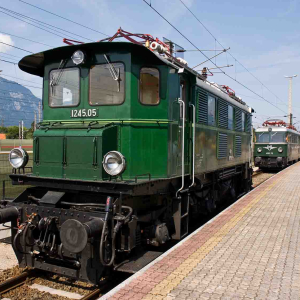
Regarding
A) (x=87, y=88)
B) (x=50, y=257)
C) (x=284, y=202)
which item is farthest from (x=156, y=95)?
(x=284, y=202)

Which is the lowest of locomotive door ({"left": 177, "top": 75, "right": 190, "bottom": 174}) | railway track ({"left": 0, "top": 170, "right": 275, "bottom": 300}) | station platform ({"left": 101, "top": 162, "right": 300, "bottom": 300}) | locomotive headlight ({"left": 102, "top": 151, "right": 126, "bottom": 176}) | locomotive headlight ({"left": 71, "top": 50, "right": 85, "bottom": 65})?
railway track ({"left": 0, "top": 170, "right": 275, "bottom": 300})

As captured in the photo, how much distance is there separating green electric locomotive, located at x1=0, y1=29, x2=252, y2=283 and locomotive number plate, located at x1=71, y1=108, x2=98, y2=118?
0.06 feet

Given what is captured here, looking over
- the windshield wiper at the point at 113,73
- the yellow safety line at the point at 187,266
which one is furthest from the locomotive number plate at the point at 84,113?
the yellow safety line at the point at 187,266

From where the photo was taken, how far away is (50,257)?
17.6ft

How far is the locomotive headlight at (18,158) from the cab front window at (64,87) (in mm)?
1077

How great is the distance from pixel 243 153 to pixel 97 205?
8.35 metres

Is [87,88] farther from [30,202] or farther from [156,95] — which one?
[30,202]

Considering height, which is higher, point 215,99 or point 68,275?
point 215,99

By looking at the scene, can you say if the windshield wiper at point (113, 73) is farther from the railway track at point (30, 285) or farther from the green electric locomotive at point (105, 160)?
the railway track at point (30, 285)

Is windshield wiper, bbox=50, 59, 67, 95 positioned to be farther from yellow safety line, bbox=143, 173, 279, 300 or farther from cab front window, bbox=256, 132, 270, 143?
cab front window, bbox=256, 132, 270, 143

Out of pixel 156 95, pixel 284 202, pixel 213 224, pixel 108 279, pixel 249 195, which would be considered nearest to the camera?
pixel 108 279

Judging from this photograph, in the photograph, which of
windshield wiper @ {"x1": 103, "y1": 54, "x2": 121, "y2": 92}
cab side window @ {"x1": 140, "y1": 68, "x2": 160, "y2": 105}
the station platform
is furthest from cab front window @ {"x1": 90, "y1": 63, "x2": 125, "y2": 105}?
the station platform

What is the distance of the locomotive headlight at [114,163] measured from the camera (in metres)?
5.03

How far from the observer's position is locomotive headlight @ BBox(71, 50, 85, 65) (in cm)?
583
